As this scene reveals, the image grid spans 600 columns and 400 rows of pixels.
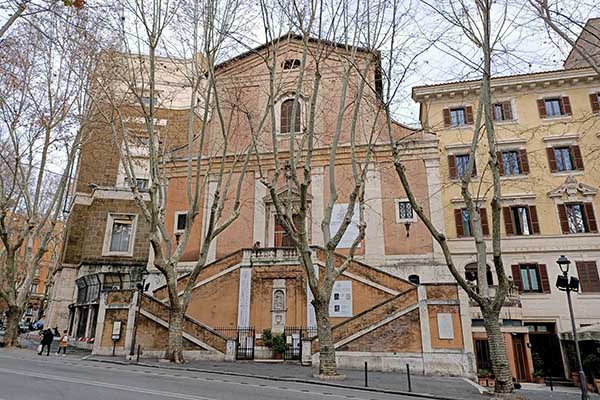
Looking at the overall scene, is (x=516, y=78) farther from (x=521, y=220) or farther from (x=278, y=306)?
(x=278, y=306)

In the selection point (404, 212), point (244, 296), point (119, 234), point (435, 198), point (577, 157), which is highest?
point (577, 157)

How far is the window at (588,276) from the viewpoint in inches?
769

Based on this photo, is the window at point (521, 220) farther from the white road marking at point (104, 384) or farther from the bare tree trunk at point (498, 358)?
the white road marking at point (104, 384)

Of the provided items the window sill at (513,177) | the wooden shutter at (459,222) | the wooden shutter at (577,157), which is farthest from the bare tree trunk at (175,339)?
the wooden shutter at (577,157)

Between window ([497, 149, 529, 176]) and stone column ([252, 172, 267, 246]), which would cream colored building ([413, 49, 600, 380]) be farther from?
stone column ([252, 172, 267, 246])

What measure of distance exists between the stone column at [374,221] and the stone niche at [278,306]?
5.26m

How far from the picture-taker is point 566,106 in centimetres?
2233

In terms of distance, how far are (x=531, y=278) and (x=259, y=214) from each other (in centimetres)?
1412

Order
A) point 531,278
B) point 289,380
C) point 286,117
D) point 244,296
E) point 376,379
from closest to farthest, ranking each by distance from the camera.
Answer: point 289,380 → point 376,379 → point 244,296 → point 531,278 → point 286,117

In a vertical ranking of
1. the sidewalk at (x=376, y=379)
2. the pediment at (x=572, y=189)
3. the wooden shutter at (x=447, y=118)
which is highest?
the wooden shutter at (x=447, y=118)

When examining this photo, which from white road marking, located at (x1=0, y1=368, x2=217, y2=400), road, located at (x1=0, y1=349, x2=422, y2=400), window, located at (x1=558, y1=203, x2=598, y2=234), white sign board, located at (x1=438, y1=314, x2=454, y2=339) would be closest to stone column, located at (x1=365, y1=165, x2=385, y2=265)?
white sign board, located at (x1=438, y1=314, x2=454, y2=339)

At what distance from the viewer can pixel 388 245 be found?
21.5 m

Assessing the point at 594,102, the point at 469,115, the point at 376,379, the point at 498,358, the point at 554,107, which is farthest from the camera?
the point at 469,115

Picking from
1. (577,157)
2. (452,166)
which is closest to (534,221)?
(577,157)
